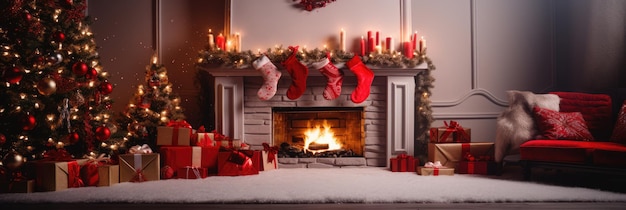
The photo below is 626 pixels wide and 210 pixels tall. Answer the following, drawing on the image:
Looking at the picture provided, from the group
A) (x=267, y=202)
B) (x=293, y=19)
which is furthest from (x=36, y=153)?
(x=293, y=19)

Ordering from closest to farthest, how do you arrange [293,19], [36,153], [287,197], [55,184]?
[287,197] < [55,184] < [36,153] < [293,19]

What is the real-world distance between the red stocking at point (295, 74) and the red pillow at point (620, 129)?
2.70 metres

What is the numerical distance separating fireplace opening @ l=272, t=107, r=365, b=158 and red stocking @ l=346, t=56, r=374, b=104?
0.90 ft

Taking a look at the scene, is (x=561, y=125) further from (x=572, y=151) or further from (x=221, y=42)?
(x=221, y=42)

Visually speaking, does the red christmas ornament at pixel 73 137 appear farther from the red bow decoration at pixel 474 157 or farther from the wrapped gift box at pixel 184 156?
the red bow decoration at pixel 474 157

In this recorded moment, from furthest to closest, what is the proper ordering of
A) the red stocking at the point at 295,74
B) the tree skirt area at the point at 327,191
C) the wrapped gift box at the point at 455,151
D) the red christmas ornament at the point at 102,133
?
the red stocking at the point at 295,74 → the wrapped gift box at the point at 455,151 → the red christmas ornament at the point at 102,133 → the tree skirt area at the point at 327,191

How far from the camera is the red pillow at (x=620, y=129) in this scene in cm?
388

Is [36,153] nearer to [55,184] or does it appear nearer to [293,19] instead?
[55,184]

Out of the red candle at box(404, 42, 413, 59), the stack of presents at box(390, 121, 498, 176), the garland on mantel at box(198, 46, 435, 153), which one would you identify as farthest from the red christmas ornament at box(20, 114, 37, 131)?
the red candle at box(404, 42, 413, 59)

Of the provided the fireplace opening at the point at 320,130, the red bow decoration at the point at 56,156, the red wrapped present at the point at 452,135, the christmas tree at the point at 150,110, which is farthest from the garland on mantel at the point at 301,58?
the red bow decoration at the point at 56,156

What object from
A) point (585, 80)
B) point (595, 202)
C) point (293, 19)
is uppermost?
point (293, 19)

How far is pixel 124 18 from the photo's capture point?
543 centimetres

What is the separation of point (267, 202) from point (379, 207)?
0.69 m

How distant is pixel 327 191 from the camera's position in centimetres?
338
